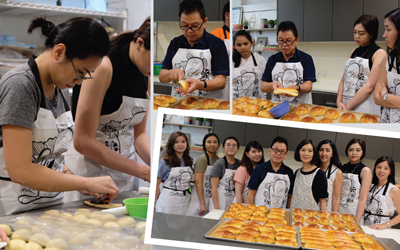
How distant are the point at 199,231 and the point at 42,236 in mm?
448

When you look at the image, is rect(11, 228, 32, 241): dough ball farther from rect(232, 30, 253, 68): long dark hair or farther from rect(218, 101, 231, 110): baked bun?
rect(232, 30, 253, 68): long dark hair

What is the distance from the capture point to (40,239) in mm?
958

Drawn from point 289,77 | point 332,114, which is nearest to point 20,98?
point 289,77

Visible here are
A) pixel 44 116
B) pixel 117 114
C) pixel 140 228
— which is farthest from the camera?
pixel 117 114

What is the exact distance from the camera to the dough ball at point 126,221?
106cm

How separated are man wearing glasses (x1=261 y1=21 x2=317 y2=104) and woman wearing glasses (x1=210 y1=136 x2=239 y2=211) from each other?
297 millimetres

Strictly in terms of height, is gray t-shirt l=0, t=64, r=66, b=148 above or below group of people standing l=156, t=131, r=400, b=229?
above

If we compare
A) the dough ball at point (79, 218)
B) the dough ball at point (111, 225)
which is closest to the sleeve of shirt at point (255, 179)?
the dough ball at point (111, 225)

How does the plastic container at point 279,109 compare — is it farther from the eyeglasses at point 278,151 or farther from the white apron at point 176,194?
the white apron at point 176,194

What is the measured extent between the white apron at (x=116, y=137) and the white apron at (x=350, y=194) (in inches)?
36.2

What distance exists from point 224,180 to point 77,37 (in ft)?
2.14

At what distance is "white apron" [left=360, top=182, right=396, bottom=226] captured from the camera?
0.83 m

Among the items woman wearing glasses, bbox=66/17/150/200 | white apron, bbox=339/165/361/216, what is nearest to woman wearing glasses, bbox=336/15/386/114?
white apron, bbox=339/165/361/216

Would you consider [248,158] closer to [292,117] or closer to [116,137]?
[292,117]
